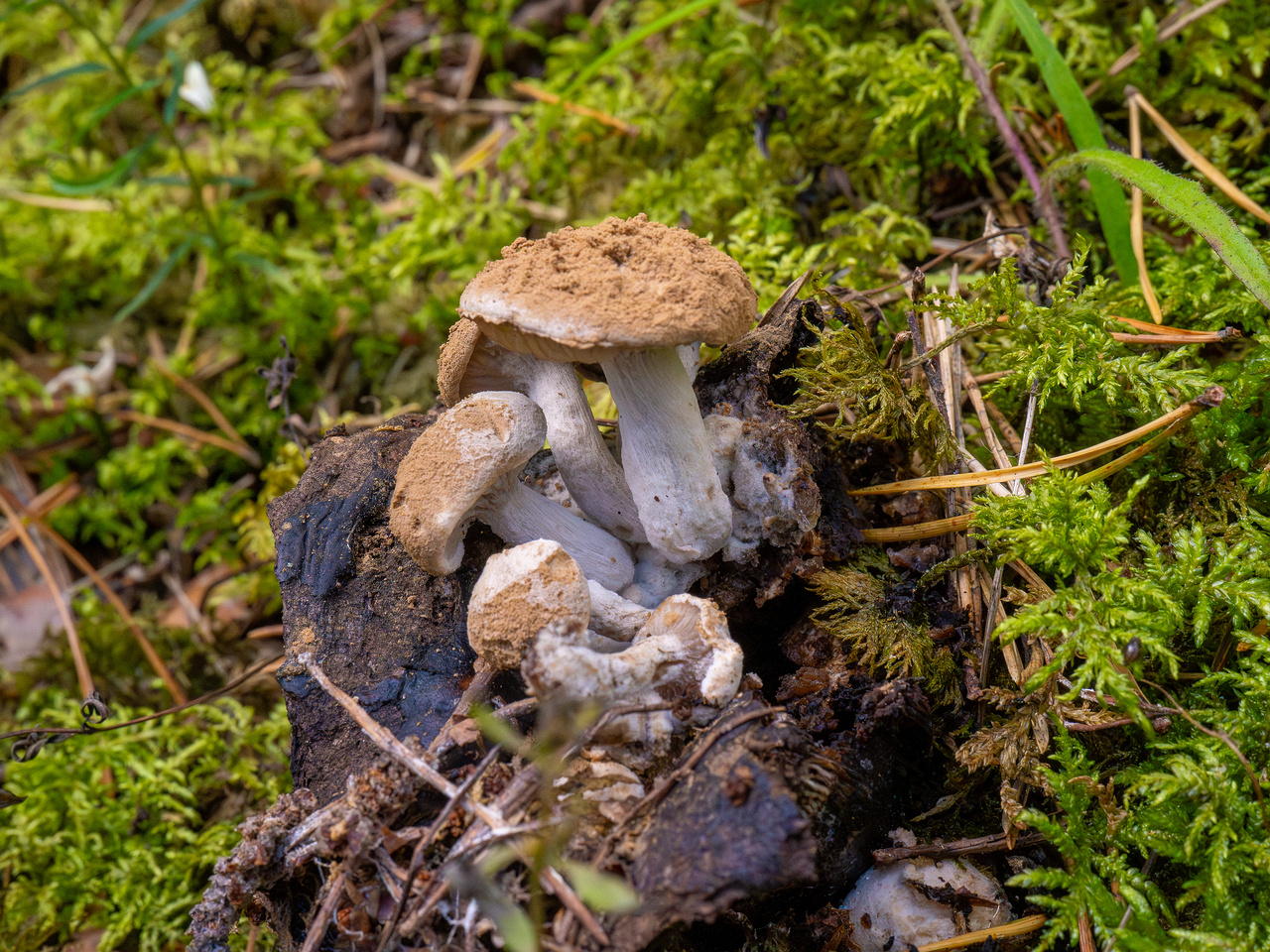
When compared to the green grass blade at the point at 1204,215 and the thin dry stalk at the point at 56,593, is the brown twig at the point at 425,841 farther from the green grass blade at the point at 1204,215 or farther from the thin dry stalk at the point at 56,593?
the thin dry stalk at the point at 56,593

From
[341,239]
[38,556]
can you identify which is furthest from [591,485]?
[38,556]

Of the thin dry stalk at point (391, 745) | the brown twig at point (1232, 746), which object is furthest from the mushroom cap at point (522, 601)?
the brown twig at point (1232, 746)

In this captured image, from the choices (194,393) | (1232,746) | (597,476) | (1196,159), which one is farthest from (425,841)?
(194,393)

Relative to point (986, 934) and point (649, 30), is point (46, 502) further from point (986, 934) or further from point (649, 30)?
point (986, 934)

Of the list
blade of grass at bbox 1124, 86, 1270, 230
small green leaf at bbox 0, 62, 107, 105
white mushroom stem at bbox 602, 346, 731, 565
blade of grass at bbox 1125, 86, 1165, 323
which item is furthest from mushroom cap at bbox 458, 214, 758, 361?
small green leaf at bbox 0, 62, 107, 105

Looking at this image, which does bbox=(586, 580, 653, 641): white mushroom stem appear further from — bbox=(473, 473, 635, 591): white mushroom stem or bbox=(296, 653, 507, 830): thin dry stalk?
bbox=(296, 653, 507, 830): thin dry stalk

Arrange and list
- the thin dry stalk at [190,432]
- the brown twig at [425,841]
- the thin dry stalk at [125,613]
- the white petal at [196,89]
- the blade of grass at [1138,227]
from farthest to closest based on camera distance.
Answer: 1. the white petal at [196,89]
2. the thin dry stalk at [190,432]
3. the thin dry stalk at [125,613]
4. the blade of grass at [1138,227]
5. the brown twig at [425,841]
